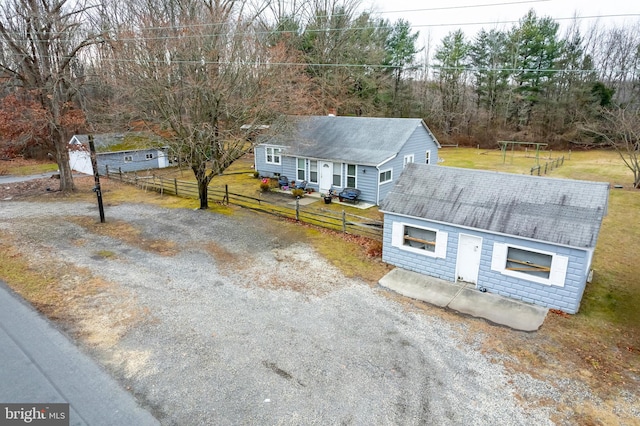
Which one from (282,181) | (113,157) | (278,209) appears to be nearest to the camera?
(278,209)

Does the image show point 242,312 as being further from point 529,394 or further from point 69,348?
point 529,394

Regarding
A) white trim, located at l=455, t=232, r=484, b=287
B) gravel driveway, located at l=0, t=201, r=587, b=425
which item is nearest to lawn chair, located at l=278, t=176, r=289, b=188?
gravel driveway, located at l=0, t=201, r=587, b=425

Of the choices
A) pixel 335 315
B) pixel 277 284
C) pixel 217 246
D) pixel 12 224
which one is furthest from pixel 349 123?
pixel 12 224

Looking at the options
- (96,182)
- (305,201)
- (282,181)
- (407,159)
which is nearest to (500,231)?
(305,201)

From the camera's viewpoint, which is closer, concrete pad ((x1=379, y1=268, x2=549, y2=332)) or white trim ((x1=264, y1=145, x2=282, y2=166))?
concrete pad ((x1=379, y1=268, x2=549, y2=332))

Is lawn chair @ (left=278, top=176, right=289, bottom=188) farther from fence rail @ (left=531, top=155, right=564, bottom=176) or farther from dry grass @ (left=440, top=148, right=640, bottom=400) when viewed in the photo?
fence rail @ (left=531, top=155, right=564, bottom=176)

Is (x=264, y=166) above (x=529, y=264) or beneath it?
above

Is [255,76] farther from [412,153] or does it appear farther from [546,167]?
Answer: [546,167]
